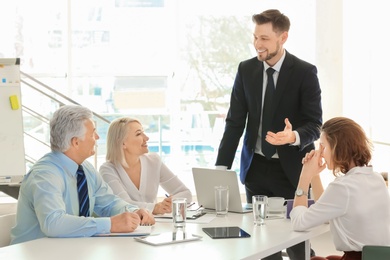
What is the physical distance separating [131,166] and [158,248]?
3.98ft

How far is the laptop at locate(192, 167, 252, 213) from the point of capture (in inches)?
142

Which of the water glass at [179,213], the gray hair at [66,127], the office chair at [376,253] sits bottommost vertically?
the office chair at [376,253]

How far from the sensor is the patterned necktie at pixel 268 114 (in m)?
4.08

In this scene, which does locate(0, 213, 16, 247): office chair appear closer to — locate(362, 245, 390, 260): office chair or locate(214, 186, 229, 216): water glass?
locate(214, 186, 229, 216): water glass

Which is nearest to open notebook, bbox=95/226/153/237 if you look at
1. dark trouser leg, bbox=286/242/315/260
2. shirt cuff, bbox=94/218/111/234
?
shirt cuff, bbox=94/218/111/234

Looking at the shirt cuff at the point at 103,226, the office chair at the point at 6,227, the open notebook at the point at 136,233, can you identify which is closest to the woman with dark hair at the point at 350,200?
the open notebook at the point at 136,233

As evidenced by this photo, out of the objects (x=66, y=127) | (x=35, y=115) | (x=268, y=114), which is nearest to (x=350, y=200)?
(x=268, y=114)

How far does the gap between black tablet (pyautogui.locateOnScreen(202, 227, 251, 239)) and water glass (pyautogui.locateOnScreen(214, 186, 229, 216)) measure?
0.35 meters

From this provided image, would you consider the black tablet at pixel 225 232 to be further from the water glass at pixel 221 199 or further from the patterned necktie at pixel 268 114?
the patterned necktie at pixel 268 114

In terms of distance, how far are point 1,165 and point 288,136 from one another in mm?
2552

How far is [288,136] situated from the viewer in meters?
3.83

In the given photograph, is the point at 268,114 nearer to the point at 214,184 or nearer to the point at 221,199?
the point at 214,184

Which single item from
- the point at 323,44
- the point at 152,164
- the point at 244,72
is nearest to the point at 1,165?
the point at 152,164

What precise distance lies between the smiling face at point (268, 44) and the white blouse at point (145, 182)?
2.73 feet
